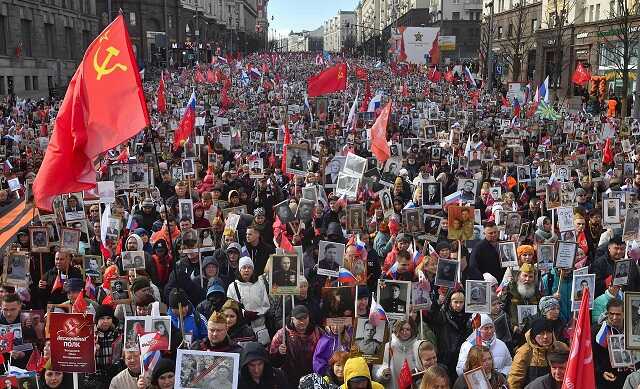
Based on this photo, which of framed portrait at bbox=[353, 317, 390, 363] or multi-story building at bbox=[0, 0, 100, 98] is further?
multi-story building at bbox=[0, 0, 100, 98]

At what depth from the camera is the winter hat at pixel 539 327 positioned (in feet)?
19.2

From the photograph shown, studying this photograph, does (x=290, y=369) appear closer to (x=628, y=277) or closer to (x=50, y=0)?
(x=628, y=277)

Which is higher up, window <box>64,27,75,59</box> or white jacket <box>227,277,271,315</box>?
window <box>64,27,75,59</box>

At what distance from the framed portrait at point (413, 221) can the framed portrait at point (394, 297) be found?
8.95 ft

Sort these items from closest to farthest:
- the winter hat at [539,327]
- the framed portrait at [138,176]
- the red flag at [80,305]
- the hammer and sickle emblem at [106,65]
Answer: the winter hat at [539,327] → the hammer and sickle emblem at [106,65] → the red flag at [80,305] → the framed portrait at [138,176]

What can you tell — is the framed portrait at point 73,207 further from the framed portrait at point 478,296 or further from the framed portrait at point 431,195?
the framed portrait at point 478,296

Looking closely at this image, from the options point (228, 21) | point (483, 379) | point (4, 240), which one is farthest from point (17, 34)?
point (228, 21)

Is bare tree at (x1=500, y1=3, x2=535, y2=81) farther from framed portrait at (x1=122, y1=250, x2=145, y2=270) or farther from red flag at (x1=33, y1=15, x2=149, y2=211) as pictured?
red flag at (x1=33, y1=15, x2=149, y2=211)

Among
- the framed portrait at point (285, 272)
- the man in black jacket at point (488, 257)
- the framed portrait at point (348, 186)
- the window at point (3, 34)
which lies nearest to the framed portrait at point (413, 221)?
the man in black jacket at point (488, 257)

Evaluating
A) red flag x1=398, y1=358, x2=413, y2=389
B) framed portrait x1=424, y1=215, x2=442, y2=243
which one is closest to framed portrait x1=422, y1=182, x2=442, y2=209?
framed portrait x1=424, y1=215, x2=442, y2=243

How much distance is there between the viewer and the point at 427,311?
6738 mm

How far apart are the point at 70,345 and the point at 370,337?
2322 mm

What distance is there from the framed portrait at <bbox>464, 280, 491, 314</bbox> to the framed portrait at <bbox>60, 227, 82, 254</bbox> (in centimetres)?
470

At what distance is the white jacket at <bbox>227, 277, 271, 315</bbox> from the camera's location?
23.0 feet
